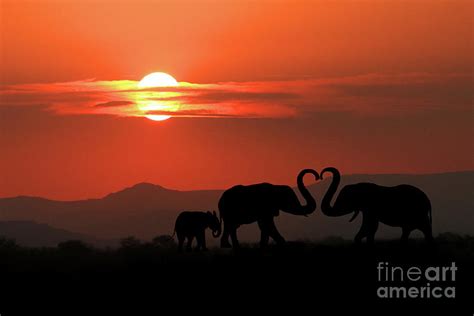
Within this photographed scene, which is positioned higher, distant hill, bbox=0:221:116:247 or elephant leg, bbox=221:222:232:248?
A: distant hill, bbox=0:221:116:247

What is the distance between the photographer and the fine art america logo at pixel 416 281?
37.5 m

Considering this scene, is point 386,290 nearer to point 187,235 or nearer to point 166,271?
point 166,271

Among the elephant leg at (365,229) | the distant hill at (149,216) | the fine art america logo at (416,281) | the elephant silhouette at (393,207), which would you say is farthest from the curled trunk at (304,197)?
the distant hill at (149,216)

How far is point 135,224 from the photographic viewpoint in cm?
17675

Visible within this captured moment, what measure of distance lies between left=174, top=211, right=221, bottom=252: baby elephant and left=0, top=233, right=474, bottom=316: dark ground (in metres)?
4.30

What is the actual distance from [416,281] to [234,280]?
19.4 ft

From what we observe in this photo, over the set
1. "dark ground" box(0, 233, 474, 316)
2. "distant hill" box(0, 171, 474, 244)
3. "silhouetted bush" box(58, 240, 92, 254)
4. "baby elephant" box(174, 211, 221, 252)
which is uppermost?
"distant hill" box(0, 171, 474, 244)

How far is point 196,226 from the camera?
48469 millimetres

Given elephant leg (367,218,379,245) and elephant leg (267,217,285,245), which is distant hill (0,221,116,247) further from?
elephant leg (367,218,379,245)

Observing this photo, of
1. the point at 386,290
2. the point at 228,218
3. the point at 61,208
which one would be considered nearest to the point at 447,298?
the point at 386,290

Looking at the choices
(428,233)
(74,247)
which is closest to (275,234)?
(428,233)

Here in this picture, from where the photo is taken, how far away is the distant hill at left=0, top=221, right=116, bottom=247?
142587 millimetres

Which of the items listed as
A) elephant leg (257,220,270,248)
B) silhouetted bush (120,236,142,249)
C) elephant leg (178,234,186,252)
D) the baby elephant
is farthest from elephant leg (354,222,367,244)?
silhouetted bush (120,236,142,249)

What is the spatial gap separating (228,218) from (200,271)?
5.84 metres
